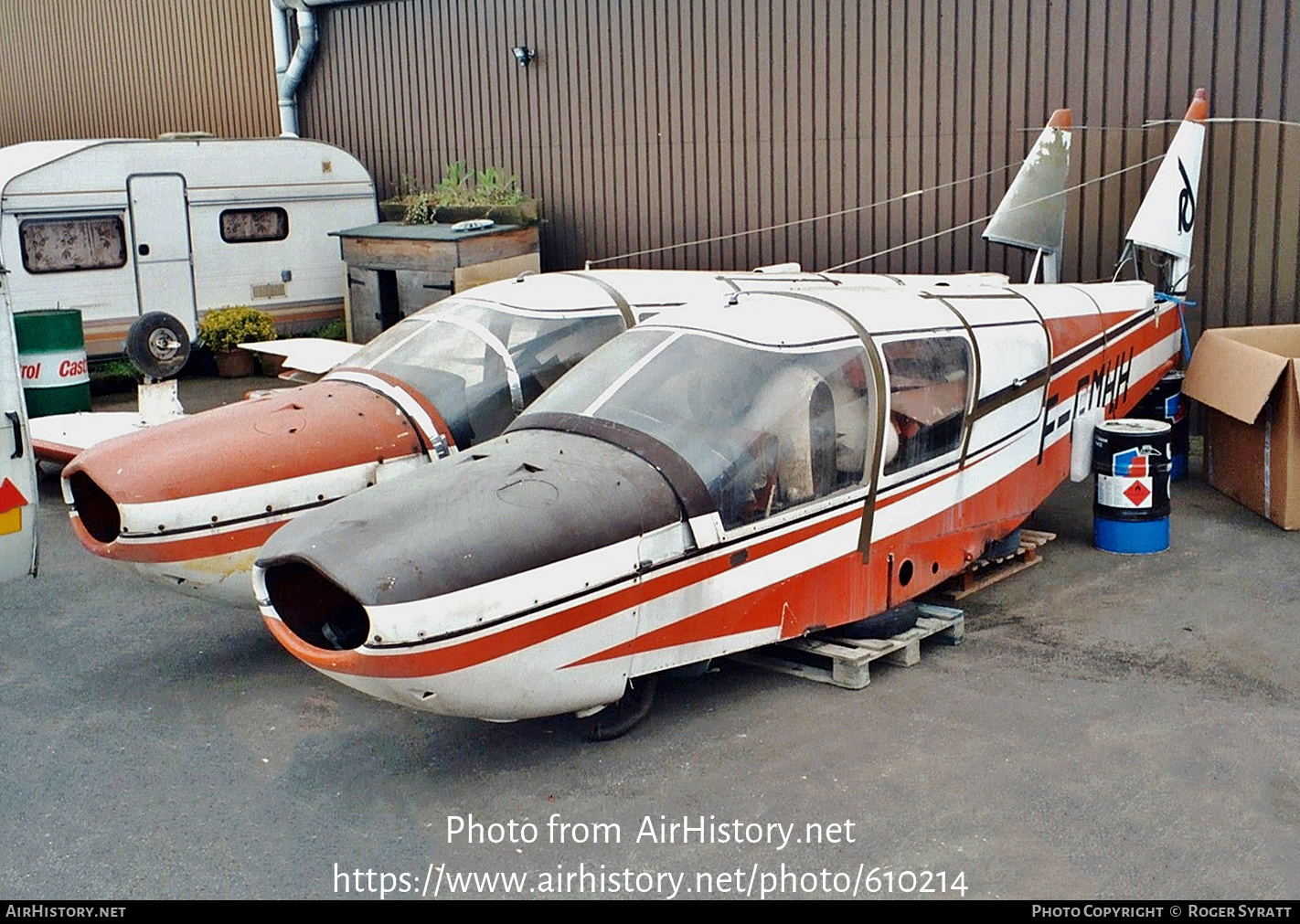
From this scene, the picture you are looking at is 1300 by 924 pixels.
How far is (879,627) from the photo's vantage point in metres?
6.29

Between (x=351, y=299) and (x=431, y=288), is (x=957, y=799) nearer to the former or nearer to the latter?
(x=431, y=288)

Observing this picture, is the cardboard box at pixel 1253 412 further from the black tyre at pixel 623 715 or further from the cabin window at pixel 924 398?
the black tyre at pixel 623 715

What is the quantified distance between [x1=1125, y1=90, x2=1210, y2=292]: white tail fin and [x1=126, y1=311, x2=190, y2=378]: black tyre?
21.4 feet

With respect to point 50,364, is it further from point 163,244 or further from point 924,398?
point 924,398

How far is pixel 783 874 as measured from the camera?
453 cm

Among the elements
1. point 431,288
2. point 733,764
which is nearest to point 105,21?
point 431,288

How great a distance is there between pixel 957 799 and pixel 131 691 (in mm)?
3880

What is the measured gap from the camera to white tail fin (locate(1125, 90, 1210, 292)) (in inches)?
369

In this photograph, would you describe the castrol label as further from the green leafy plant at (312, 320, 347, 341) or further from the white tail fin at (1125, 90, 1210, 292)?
the white tail fin at (1125, 90, 1210, 292)

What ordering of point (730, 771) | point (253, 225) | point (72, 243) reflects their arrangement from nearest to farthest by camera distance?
1. point (730, 771)
2. point (72, 243)
3. point (253, 225)

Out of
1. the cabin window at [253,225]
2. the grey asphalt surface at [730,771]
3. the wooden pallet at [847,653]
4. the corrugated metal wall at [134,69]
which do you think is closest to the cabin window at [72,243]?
the cabin window at [253,225]

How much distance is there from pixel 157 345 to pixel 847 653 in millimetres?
5557

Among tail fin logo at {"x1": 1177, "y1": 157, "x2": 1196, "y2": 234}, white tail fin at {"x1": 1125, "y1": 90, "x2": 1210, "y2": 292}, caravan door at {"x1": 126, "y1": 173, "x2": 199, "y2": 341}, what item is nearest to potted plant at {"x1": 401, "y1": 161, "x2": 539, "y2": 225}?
caravan door at {"x1": 126, "y1": 173, "x2": 199, "y2": 341}

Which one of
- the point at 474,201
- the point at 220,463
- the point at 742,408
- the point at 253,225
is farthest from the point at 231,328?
the point at 742,408
